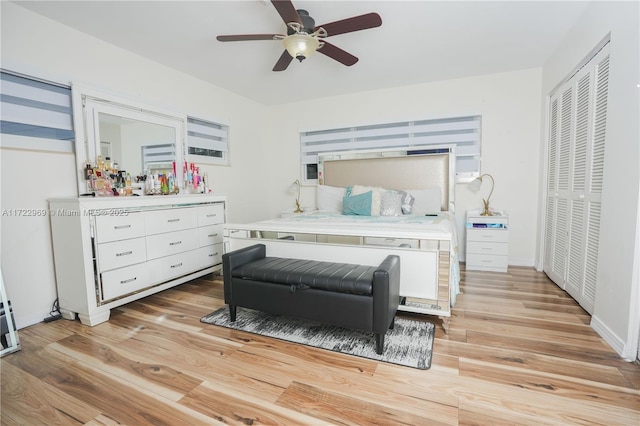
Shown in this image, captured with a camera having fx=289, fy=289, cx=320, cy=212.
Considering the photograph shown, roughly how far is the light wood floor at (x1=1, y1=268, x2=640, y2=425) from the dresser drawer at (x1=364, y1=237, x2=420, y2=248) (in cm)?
66

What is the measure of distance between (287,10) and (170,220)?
2.11 m

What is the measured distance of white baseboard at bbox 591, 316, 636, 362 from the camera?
168 centimetres

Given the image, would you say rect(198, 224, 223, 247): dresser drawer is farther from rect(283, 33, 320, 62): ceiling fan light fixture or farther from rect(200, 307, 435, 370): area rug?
rect(283, 33, 320, 62): ceiling fan light fixture

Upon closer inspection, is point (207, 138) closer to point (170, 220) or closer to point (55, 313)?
point (170, 220)

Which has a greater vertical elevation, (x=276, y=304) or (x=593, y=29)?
(x=593, y=29)

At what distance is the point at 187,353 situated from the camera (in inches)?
73.9

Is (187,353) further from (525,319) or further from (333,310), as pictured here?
(525,319)

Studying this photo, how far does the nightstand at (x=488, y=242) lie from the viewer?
3.45m

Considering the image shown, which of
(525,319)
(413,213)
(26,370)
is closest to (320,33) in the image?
(413,213)

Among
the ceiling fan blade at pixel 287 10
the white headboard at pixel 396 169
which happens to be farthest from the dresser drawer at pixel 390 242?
the white headboard at pixel 396 169

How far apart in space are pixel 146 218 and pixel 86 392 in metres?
1.46

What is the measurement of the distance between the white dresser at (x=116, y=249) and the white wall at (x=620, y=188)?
11.3 feet

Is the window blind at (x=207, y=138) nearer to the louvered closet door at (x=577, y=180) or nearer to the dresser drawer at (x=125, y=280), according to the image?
the dresser drawer at (x=125, y=280)

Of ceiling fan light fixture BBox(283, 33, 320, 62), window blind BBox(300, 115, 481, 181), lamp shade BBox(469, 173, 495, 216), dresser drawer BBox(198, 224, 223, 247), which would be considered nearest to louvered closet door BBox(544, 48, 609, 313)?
lamp shade BBox(469, 173, 495, 216)
